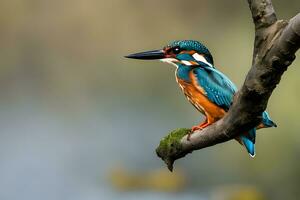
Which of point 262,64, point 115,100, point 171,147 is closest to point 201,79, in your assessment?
point 171,147

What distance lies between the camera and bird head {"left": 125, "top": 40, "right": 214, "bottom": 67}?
5.12 feet

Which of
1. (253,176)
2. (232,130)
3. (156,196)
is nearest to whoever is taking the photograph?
(232,130)

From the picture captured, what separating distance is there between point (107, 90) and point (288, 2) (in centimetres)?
240

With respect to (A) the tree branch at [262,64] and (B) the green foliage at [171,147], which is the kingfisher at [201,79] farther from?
(A) the tree branch at [262,64]

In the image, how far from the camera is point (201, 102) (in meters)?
1.60

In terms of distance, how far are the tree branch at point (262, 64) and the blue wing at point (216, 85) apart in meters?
0.20

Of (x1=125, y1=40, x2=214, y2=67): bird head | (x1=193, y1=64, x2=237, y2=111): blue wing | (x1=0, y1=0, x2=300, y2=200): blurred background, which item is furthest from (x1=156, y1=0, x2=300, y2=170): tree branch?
(x1=0, y1=0, x2=300, y2=200): blurred background

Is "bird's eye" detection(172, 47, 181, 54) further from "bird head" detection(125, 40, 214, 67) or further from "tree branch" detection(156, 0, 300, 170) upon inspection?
"tree branch" detection(156, 0, 300, 170)

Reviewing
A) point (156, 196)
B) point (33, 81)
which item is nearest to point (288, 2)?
point (156, 196)

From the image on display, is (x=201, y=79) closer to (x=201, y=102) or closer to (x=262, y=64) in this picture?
(x=201, y=102)

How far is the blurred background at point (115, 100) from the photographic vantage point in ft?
16.2

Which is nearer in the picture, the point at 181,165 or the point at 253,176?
the point at 253,176

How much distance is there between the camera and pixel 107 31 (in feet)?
25.6

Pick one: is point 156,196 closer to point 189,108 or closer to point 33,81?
point 189,108
